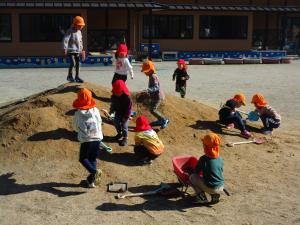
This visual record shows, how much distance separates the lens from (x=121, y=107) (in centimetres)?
883

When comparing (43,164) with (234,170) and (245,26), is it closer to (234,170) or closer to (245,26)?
(234,170)

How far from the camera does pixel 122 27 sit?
3512 centimetres

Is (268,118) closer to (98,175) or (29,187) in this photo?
(98,175)

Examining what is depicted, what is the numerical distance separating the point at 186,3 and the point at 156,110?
92.5ft

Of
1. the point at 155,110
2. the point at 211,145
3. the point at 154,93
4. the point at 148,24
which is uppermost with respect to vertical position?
the point at 148,24

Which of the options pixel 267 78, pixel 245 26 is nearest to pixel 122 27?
pixel 245 26

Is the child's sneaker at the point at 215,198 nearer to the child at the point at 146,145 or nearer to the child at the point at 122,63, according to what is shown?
the child at the point at 146,145

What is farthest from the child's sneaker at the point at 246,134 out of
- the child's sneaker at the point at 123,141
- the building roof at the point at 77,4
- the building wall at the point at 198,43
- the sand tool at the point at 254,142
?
the building wall at the point at 198,43

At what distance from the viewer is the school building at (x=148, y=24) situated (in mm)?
31609

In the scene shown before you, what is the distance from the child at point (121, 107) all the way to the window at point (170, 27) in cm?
2783

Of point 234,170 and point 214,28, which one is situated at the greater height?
point 214,28

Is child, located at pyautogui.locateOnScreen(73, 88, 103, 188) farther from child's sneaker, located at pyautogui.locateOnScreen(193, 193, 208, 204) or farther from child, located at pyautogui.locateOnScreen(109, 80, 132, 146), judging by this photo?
child's sneaker, located at pyautogui.locateOnScreen(193, 193, 208, 204)

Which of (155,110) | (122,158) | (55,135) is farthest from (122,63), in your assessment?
(122,158)

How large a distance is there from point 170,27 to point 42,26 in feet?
35.1
